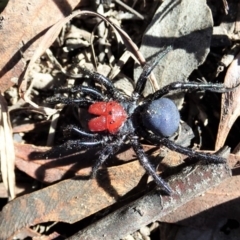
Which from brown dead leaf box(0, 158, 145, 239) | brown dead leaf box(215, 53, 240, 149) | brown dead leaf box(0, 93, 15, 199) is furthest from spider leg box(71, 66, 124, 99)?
brown dead leaf box(215, 53, 240, 149)

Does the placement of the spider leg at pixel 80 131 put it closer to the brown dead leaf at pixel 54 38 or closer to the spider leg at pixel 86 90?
the spider leg at pixel 86 90

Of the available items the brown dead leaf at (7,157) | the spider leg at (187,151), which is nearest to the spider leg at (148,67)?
the spider leg at (187,151)

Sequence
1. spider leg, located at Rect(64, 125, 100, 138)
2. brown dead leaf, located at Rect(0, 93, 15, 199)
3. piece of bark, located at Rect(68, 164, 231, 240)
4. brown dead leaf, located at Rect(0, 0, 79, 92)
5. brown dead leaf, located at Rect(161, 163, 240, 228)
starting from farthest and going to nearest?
brown dead leaf, located at Rect(0, 93, 15, 199)
spider leg, located at Rect(64, 125, 100, 138)
brown dead leaf, located at Rect(0, 0, 79, 92)
brown dead leaf, located at Rect(161, 163, 240, 228)
piece of bark, located at Rect(68, 164, 231, 240)

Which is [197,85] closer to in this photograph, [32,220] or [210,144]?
[210,144]

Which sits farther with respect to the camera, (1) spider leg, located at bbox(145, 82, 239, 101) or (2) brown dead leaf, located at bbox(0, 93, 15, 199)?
(2) brown dead leaf, located at bbox(0, 93, 15, 199)

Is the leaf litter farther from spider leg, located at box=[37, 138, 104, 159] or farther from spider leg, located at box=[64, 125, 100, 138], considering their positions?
spider leg, located at box=[64, 125, 100, 138]

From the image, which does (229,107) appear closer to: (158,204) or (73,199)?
(158,204)

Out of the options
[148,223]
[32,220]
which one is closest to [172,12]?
[148,223]

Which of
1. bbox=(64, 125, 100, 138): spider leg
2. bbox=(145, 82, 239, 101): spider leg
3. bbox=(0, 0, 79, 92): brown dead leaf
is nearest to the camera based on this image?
bbox=(145, 82, 239, 101): spider leg
